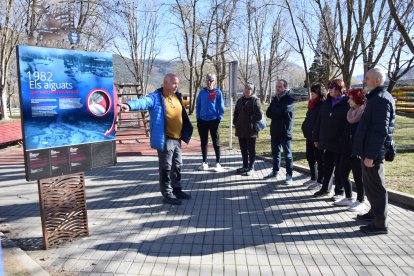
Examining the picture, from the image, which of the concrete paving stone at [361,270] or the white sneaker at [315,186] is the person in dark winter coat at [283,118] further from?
the concrete paving stone at [361,270]

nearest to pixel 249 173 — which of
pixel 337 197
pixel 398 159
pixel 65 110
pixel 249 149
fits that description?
pixel 249 149

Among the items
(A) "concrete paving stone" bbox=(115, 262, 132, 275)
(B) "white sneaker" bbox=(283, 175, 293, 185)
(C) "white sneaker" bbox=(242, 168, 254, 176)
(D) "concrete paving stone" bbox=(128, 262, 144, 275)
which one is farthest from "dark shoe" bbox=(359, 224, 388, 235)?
(C) "white sneaker" bbox=(242, 168, 254, 176)

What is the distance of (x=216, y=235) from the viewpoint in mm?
3965

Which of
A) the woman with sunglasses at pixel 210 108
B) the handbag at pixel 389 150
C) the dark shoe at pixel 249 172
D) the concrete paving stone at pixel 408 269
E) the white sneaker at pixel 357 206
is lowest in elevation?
the concrete paving stone at pixel 408 269

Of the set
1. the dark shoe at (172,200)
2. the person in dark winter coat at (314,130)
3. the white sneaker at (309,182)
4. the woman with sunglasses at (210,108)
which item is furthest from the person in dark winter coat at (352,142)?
the woman with sunglasses at (210,108)

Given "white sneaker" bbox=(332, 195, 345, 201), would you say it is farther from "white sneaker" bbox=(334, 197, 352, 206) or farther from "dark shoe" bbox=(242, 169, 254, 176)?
"dark shoe" bbox=(242, 169, 254, 176)

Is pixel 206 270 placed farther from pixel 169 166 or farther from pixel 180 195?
pixel 180 195

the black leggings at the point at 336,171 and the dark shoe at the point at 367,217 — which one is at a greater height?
the black leggings at the point at 336,171

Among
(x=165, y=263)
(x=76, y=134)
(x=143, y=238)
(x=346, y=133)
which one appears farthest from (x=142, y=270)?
(x=346, y=133)

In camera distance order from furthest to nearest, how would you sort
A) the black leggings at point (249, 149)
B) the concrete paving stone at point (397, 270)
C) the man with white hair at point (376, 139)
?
the black leggings at point (249, 149) → the man with white hair at point (376, 139) → the concrete paving stone at point (397, 270)

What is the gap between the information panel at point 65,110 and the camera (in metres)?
3.13

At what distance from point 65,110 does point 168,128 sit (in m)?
1.76

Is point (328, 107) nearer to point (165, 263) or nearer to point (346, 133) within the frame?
point (346, 133)

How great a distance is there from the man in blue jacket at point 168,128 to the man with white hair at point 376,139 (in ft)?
7.97
